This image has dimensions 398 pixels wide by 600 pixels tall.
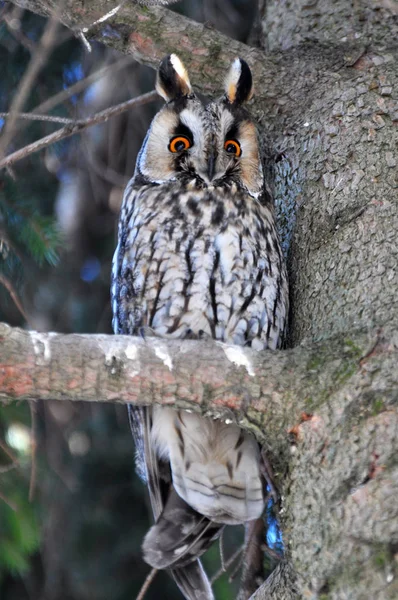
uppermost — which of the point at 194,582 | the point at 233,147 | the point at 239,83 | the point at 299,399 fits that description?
the point at 239,83

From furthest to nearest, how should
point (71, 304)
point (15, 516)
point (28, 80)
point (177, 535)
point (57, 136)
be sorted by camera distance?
1. point (71, 304)
2. point (15, 516)
3. point (177, 535)
4. point (57, 136)
5. point (28, 80)

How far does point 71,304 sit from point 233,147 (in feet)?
4.34

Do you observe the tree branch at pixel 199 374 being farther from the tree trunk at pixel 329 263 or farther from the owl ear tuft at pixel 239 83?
the owl ear tuft at pixel 239 83

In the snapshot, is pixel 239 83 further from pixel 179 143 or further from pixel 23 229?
pixel 23 229

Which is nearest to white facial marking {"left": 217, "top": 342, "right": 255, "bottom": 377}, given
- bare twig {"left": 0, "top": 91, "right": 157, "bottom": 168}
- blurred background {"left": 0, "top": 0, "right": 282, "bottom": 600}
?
bare twig {"left": 0, "top": 91, "right": 157, "bottom": 168}

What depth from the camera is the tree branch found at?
1.46 metres

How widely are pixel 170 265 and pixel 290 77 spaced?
0.67 meters

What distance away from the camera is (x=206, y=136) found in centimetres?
210

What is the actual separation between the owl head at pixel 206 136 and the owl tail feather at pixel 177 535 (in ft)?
2.88

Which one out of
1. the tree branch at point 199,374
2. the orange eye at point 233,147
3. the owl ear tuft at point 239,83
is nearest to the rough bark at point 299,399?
the tree branch at point 199,374

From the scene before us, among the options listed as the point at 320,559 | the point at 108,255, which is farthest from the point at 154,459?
the point at 108,255

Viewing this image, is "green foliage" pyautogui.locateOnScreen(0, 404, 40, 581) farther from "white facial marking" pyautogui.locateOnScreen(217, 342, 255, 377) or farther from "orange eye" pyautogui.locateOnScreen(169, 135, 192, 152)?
"white facial marking" pyautogui.locateOnScreen(217, 342, 255, 377)

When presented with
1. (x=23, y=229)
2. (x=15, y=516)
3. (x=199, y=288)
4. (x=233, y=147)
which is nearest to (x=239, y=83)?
(x=233, y=147)

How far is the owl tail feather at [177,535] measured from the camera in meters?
1.88
